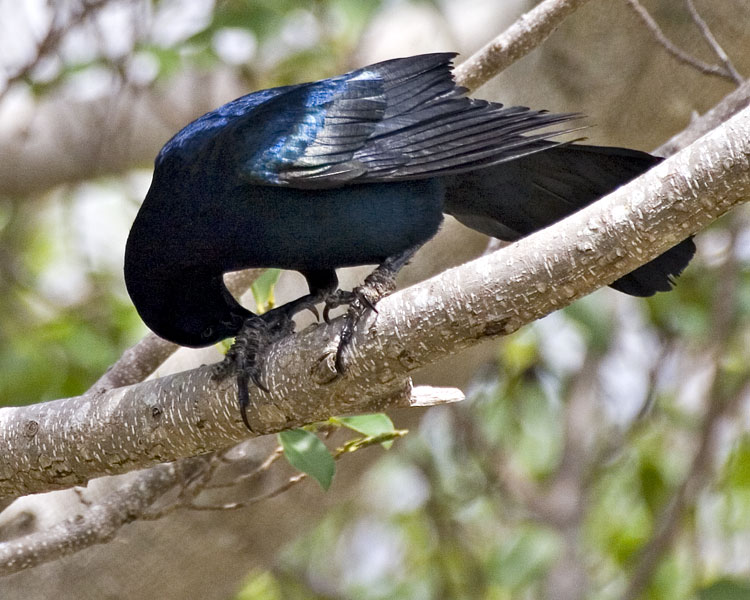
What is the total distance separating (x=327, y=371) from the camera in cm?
221

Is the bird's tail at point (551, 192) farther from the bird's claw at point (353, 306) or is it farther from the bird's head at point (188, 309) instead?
the bird's head at point (188, 309)

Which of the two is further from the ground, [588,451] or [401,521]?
[588,451]

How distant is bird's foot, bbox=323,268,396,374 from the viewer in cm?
218

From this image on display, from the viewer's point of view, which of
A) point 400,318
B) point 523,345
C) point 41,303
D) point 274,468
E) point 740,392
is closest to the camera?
point 400,318

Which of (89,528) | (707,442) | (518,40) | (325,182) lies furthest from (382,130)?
(707,442)

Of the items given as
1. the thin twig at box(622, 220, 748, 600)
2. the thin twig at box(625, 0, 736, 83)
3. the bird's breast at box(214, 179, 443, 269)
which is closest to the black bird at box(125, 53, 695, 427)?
the bird's breast at box(214, 179, 443, 269)

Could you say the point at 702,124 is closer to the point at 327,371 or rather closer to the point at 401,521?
the point at 327,371

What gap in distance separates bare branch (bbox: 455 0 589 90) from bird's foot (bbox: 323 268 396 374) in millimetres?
765

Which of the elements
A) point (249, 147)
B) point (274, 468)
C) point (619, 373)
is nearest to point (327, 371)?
point (249, 147)

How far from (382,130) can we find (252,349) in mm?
778

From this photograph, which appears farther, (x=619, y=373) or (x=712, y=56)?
(x=619, y=373)

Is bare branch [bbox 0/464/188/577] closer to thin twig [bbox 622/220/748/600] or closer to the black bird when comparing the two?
the black bird

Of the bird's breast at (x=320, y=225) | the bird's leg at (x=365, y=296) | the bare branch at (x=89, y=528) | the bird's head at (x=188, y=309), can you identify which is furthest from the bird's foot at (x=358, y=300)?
the bare branch at (x=89, y=528)

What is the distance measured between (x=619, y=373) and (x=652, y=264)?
9.74 feet
